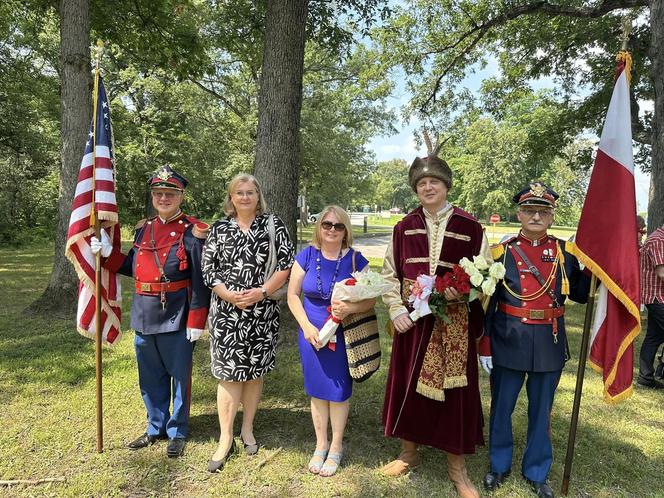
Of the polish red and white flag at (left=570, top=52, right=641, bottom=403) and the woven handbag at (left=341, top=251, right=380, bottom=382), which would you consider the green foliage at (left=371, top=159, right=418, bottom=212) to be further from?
the woven handbag at (left=341, top=251, right=380, bottom=382)

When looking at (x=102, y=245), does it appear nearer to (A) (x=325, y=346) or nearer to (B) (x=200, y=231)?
(B) (x=200, y=231)

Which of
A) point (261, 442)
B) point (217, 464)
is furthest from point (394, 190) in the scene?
point (217, 464)

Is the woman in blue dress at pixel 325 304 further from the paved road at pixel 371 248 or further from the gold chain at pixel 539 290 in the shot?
the paved road at pixel 371 248

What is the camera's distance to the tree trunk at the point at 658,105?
727 centimetres

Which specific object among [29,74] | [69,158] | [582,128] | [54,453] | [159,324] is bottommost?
[54,453]

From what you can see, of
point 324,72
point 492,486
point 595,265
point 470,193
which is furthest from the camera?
point 470,193

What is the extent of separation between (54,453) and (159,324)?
1380mm

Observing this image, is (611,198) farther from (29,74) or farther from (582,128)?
(29,74)

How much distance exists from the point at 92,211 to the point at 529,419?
372 cm

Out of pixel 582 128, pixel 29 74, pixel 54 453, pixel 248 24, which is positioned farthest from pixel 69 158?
pixel 582 128

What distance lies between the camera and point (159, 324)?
3521mm

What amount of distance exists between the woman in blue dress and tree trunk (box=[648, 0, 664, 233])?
22.2 ft

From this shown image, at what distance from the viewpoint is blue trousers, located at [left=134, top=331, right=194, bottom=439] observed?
361 cm

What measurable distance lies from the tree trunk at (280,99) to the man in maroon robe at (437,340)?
2679 millimetres
